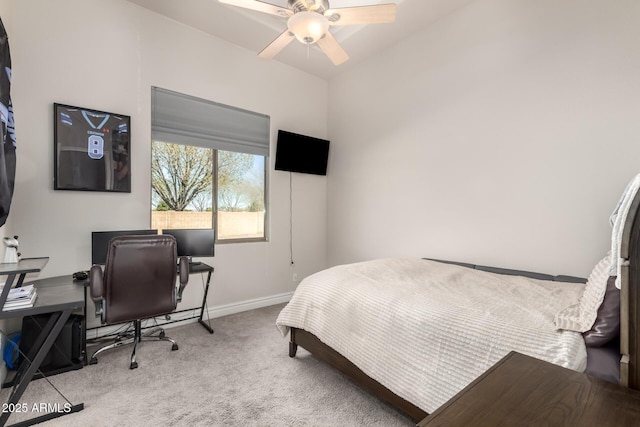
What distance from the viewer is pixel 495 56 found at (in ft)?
8.75

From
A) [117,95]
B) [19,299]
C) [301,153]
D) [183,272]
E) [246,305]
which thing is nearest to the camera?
[19,299]

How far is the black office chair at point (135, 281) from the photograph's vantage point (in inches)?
84.7

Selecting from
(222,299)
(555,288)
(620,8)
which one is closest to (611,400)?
(555,288)

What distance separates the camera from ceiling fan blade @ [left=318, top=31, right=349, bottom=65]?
90.5 inches

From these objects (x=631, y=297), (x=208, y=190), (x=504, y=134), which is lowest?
(x=631, y=297)

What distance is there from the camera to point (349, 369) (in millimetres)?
1910

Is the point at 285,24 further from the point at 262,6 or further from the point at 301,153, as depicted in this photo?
the point at 301,153

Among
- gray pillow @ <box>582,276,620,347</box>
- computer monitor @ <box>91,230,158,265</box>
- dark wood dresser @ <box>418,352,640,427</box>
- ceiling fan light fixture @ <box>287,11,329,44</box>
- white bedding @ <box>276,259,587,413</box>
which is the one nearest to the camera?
dark wood dresser @ <box>418,352,640,427</box>

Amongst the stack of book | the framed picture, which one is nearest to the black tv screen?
the framed picture

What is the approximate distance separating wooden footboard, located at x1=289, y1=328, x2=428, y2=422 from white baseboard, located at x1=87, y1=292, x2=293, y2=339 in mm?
1360

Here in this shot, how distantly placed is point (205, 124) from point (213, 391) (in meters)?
2.69

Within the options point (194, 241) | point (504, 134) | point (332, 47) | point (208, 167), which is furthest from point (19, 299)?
point (504, 134)

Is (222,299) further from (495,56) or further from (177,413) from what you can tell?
(495,56)

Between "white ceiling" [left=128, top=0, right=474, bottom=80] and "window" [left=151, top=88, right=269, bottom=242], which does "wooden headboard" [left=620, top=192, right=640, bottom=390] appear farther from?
"window" [left=151, top=88, right=269, bottom=242]
